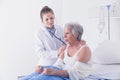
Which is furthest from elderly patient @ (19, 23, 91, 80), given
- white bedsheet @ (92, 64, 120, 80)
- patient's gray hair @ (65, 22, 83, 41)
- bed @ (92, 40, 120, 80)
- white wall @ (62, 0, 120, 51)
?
white wall @ (62, 0, 120, 51)

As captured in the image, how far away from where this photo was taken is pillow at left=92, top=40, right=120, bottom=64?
8.25 feet

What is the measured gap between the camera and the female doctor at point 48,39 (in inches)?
106

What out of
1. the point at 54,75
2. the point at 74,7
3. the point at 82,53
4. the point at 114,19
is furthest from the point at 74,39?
the point at 74,7

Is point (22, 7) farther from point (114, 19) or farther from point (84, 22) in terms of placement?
point (114, 19)

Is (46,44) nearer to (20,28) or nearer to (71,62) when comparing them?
(71,62)

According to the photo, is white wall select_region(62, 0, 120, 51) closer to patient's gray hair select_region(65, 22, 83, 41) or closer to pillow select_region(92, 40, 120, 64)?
pillow select_region(92, 40, 120, 64)

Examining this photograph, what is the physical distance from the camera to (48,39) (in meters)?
2.77

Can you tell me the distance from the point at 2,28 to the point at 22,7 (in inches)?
16.5

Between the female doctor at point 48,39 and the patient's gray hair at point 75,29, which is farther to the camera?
the female doctor at point 48,39

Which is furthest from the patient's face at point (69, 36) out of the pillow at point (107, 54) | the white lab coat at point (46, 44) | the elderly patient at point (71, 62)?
the white lab coat at point (46, 44)

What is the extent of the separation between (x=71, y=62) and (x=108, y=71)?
356 millimetres

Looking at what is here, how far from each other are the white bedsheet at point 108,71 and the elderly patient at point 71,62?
15cm

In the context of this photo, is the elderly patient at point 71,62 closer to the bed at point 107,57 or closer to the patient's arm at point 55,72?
the patient's arm at point 55,72

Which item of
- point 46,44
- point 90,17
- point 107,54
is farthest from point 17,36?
point 107,54
